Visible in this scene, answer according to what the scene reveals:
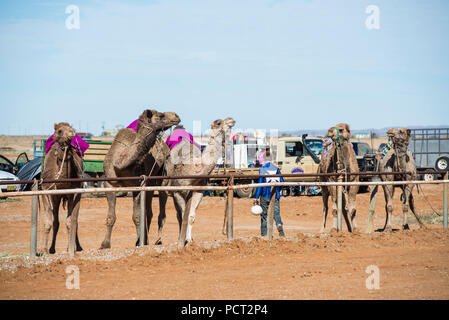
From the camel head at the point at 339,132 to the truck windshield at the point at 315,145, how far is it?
1194 centimetres

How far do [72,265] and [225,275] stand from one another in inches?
88.9

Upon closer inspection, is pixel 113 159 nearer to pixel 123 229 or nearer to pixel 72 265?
pixel 72 265

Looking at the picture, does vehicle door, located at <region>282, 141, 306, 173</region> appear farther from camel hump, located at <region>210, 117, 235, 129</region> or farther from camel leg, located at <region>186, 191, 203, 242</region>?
camel leg, located at <region>186, 191, 203, 242</region>

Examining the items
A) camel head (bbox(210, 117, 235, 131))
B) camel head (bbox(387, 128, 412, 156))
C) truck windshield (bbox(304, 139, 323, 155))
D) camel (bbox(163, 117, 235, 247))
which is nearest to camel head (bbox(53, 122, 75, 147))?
camel (bbox(163, 117, 235, 247))

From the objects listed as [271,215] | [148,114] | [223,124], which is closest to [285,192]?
[271,215]

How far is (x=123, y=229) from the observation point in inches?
679

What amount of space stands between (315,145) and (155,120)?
1525 centimetres

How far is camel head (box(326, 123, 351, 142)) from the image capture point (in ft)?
43.2

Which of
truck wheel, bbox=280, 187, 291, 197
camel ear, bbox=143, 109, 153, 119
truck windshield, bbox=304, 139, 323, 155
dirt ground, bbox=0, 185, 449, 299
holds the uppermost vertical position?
camel ear, bbox=143, 109, 153, 119

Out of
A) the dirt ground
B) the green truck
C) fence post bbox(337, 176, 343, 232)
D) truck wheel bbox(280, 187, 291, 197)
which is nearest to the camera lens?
the dirt ground

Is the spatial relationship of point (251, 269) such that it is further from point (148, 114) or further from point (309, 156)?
point (309, 156)

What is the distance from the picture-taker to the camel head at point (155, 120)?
1094 centimetres

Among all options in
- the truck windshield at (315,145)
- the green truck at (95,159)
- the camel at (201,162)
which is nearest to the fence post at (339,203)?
the camel at (201,162)
